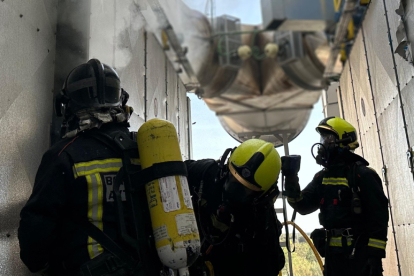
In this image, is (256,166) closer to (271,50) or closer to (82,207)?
(82,207)

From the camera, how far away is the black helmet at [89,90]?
1.65 m

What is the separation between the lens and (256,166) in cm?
180

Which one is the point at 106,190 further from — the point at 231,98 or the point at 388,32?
the point at 231,98

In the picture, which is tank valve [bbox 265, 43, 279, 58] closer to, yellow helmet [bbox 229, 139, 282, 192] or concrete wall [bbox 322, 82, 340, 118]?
concrete wall [bbox 322, 82, 340, 118]

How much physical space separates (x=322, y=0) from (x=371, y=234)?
7.59 m

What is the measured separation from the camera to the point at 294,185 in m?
3.21

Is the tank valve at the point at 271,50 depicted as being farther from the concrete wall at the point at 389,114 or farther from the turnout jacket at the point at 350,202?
the turnout jacket at the point at 350,202

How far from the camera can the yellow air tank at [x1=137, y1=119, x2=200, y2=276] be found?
4.80 feet

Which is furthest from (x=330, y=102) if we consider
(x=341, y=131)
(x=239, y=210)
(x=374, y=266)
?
(x=239, y=210)

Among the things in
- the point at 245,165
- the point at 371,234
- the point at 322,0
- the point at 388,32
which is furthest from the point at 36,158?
the point at 322,0

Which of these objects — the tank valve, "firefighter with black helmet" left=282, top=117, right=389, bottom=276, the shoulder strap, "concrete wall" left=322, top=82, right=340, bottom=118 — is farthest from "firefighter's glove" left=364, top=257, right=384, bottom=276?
the tank valve

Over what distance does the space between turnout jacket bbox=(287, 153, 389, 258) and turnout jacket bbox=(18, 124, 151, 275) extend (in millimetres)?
2163

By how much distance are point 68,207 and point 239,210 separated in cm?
85

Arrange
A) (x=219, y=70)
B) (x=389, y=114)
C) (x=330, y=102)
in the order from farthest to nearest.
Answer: (x=219, y=70) < (x=330, y=102) < (x=389, y=114)
